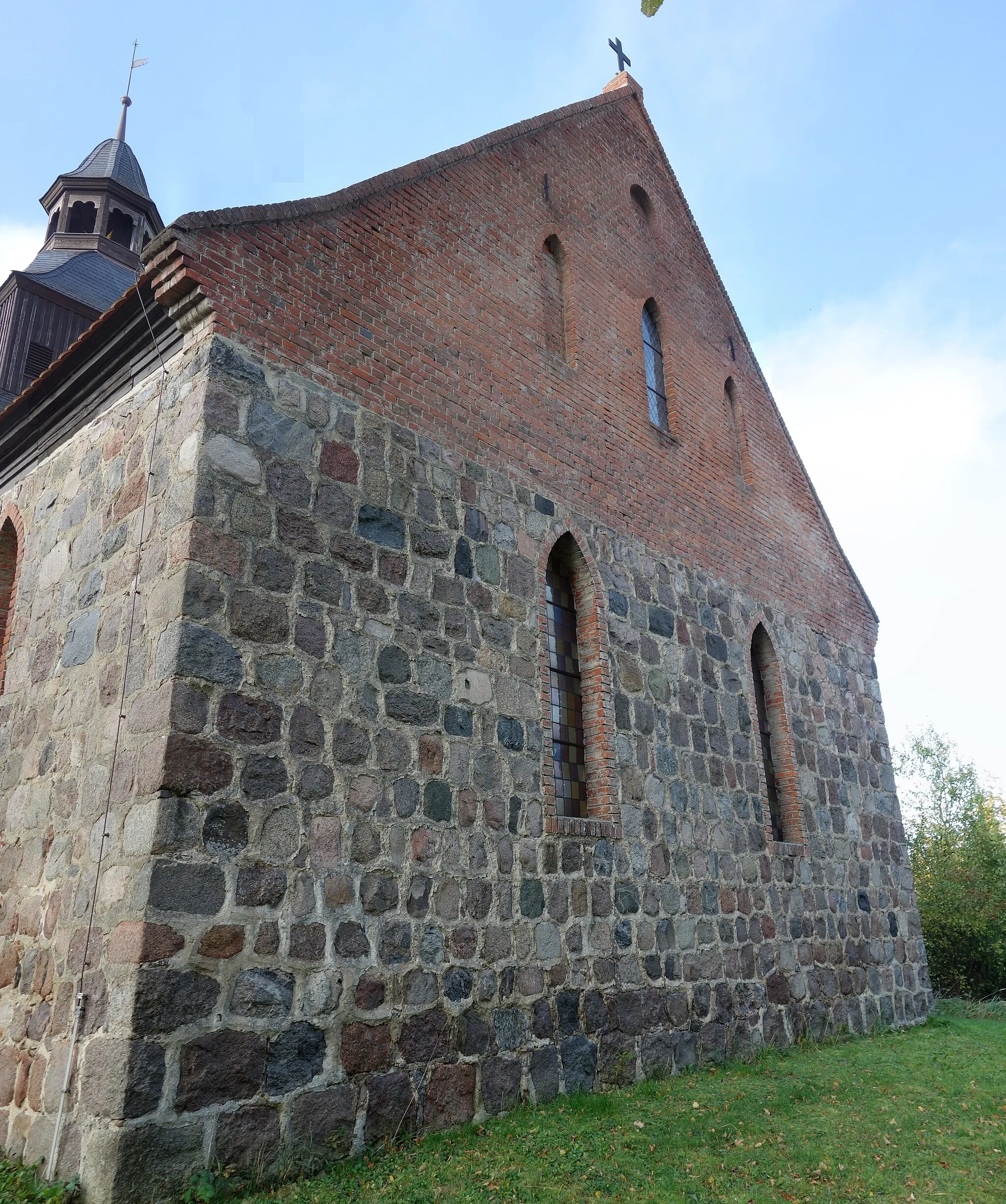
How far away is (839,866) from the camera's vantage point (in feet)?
38.0

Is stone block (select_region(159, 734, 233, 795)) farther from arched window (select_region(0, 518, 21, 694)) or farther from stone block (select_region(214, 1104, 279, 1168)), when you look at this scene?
arched window (select_region(0, 518, 21, 694))

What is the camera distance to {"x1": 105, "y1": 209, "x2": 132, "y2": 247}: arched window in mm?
21516

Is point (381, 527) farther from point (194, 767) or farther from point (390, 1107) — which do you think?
point (390, 1107)

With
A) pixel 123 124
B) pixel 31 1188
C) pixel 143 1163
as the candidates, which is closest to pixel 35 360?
pixel 123 124

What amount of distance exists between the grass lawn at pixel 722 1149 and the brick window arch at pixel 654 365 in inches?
276

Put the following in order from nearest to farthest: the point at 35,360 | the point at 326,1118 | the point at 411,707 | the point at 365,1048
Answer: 1. the point at 326,1118
2. the point at 365,1048
3. the point at 411,707
4. the point at 35,360

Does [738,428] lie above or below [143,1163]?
above

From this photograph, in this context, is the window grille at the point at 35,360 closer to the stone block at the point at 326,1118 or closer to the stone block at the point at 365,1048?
the stone block at the point at 365,1048

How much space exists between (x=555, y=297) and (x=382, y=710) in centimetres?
557

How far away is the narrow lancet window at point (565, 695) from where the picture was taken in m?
8.30

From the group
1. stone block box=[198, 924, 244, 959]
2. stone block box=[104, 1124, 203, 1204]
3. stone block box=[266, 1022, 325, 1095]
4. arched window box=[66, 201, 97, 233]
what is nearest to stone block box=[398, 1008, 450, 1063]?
stone block box=[266, 1022, 325, 1095]

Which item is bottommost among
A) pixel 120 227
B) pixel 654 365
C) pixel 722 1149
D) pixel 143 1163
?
pixel 722 1149

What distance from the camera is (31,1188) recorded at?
496cm

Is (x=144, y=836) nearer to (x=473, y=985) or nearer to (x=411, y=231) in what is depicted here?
(x=473, y=985)
